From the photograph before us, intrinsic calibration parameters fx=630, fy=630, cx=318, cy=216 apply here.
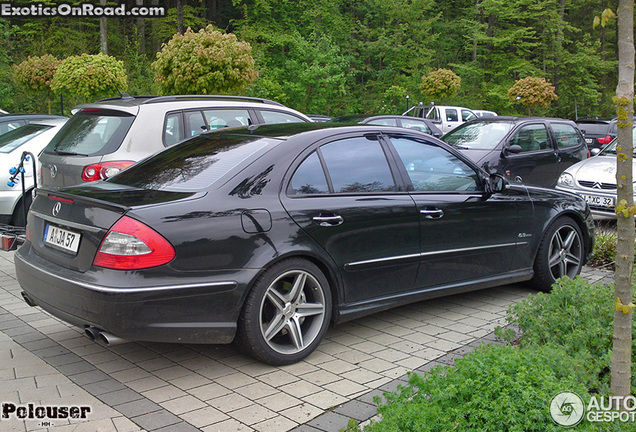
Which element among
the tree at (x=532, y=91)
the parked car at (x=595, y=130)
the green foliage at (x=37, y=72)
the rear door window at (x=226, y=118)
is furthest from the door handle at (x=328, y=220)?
the tree at (x=532, y=91)

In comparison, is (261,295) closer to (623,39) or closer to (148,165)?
(148,165)

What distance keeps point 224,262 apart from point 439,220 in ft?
6.56

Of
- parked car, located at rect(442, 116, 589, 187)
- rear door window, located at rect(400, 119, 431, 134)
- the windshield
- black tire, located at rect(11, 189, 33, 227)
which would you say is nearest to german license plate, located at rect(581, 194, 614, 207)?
parked car, located at rect(442, 116, 589, 187)

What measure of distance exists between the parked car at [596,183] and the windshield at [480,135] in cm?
131

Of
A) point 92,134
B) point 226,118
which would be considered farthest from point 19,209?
point 226,118

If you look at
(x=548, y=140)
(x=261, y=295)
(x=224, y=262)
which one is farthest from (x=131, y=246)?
(x=548, y=140)

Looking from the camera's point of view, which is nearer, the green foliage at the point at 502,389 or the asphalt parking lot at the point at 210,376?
the green foliage at the point at 502,389

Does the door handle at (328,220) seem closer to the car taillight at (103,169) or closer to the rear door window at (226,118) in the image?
A: the car taillight at (103,169)

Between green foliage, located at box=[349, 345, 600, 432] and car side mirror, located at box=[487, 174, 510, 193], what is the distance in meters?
2.63

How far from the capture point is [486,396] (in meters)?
2.83

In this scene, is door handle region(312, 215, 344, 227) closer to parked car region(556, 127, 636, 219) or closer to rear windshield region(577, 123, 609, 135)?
parked car region(556, 127, 636, 219)

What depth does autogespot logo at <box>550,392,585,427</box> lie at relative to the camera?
271 cm

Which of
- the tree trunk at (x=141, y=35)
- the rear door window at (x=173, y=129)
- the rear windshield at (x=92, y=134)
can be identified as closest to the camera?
the rear windshield at (x=92, y=134)

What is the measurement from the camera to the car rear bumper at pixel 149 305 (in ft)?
12.1
